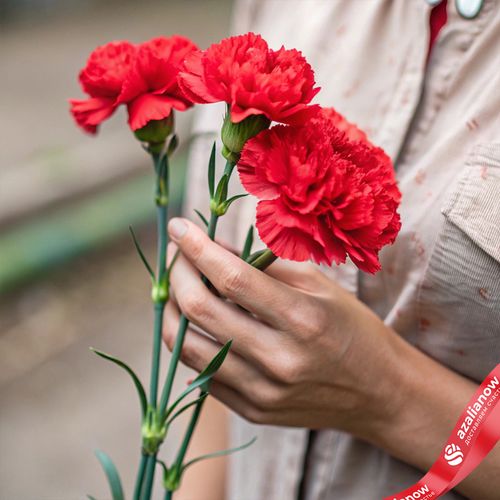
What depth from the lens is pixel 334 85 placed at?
2.19 feet

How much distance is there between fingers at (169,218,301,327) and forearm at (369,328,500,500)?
0.12 m

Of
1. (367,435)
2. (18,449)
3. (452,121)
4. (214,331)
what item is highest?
(452,121)

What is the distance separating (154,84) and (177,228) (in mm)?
93

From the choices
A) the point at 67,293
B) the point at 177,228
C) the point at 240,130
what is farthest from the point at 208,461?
the point at 67,293

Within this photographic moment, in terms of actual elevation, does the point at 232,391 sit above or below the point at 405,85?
below

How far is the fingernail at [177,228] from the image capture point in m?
0.50

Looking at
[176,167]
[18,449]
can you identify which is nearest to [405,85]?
[18,449]

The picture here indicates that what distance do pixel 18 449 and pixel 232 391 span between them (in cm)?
143

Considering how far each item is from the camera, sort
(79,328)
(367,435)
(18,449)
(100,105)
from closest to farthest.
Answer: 1. (100,105)
2. (367,435)
3. (18,449)
4. (79,328)

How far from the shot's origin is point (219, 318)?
0.50m

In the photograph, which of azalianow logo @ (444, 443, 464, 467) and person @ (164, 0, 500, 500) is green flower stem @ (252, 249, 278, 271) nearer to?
person @ (164, 0, 500, 500)

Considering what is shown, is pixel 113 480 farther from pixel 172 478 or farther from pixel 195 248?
pixel 195 248

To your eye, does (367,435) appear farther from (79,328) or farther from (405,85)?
(79,328)

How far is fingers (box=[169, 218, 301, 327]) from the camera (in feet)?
1.53
